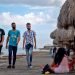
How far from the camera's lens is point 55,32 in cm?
1659

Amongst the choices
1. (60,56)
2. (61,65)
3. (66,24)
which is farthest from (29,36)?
(66,24)

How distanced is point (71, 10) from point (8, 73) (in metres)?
4.13

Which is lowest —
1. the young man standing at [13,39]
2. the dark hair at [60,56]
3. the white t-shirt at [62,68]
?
the white t-shirt at [62,68]

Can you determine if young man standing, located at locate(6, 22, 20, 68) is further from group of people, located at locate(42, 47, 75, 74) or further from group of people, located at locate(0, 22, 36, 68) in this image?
group of people, located at locate(42, 47, 75, 74)

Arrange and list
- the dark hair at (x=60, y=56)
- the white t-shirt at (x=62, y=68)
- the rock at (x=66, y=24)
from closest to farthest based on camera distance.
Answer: the rock at (x=66, y=24) → the white t-shirt at (x=62, y=68) → the dark hair at (x=60, y=56)

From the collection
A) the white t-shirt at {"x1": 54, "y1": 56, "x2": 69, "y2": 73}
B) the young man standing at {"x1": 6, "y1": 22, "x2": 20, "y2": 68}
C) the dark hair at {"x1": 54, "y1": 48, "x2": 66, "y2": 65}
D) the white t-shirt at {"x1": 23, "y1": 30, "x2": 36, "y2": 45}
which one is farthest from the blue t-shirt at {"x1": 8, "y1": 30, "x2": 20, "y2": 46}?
the white t-shirt at {"x1": 54, "y1": 56, "x2": 69, "y2": 73}

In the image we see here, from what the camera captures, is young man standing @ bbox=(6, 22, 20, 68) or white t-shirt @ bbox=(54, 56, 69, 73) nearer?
white t-shirt @ bbox=(54, 56, 69, 73)

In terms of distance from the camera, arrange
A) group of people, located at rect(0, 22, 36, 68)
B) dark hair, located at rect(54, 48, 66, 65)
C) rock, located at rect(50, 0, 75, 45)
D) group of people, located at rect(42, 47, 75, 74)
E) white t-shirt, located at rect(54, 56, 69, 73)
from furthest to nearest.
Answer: group of people, located at rect(0, 22, 36, 68), dark hair, located at rect(54, 48, 66, 65), white t-shirt, located at rect(54, 56, 69, 73), group of people, located at rect(42, 47, 75, 74), rock, located at rect(50, 0, 75, 45)

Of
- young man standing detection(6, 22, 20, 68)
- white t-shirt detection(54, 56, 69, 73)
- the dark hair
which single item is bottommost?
white t-shirt detection(54, 56, 69, 73)

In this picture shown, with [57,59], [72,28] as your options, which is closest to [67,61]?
[57,59]

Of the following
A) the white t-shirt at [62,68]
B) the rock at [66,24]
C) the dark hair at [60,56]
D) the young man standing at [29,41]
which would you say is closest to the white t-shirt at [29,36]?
the young man standing at [29,41]

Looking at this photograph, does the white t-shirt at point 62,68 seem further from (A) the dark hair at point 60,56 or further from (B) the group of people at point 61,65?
(A) the dark hair at point 60,56

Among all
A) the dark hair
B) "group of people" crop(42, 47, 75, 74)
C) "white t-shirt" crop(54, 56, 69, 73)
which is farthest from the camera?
the dark hair

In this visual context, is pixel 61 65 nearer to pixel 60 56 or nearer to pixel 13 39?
pixel 60 56
